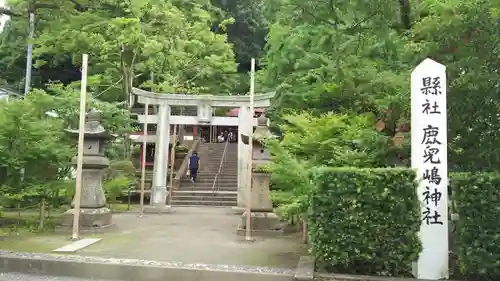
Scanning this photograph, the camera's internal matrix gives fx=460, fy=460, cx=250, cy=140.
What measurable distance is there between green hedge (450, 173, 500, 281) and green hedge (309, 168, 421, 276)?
→ 0.52 metres

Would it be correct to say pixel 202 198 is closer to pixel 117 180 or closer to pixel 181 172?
pixel 181 172

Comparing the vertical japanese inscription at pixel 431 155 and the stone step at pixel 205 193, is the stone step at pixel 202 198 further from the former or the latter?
the vertical japanese inscription at pixel 431 155

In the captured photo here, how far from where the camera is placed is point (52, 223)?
34.4ft

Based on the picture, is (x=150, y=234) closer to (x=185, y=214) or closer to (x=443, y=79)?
(x=185, y=214)

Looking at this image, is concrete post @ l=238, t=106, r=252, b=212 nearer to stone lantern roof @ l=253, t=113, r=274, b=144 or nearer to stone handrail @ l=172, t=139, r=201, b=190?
stone lantern roof @ l=253, t=113, r=274, b=144

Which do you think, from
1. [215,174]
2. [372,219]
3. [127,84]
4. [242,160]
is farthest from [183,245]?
[215,174]

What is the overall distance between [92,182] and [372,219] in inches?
269

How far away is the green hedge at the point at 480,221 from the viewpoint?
211 inches

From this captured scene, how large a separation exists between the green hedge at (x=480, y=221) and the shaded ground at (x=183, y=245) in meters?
2.42

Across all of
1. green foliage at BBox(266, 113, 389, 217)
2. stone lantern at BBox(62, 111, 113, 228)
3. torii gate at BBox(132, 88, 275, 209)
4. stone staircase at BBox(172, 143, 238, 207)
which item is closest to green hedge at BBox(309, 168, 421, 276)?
green foliage at BBox(266, 113, 389, 217)

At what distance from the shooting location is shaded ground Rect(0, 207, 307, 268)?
733 cm

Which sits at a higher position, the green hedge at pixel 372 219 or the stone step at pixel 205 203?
the green hedge at pixel 372 219

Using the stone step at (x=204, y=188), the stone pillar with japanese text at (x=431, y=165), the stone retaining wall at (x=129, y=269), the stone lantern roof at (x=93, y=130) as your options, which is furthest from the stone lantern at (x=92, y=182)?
the stone step at (x=204, y=188)

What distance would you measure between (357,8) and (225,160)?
18007 millimetres
